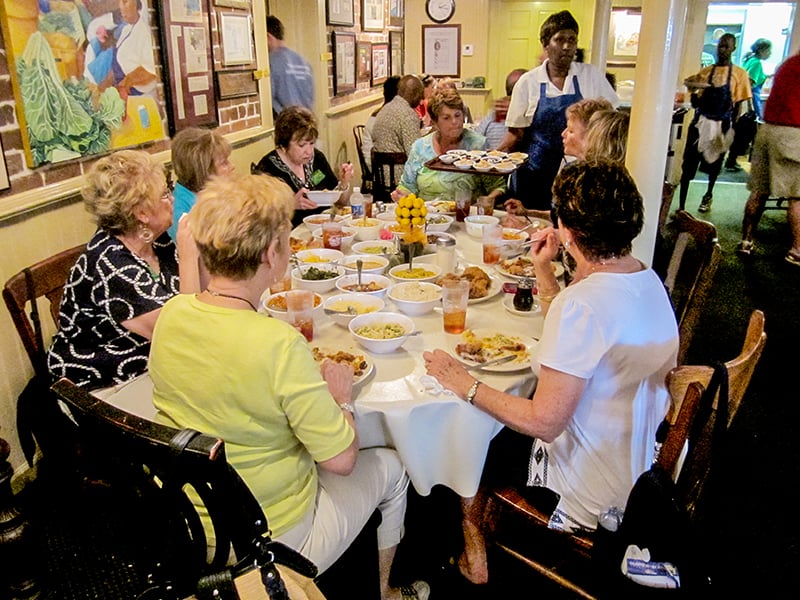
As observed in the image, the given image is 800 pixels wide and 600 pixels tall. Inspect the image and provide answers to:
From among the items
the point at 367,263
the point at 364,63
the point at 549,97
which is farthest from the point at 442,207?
the point at 364,63

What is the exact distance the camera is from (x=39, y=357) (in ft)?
6.17

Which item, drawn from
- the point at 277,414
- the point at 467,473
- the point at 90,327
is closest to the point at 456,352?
the point at 467,473

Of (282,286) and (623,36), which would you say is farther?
(623,36)

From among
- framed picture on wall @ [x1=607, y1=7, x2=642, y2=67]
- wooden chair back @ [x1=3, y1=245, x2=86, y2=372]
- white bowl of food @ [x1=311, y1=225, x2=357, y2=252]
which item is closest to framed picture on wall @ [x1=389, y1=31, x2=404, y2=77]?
framed picture on wall @ [x1=607, y1=7, x2=642, y2=67]

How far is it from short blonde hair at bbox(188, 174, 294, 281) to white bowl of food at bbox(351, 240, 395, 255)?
122cm

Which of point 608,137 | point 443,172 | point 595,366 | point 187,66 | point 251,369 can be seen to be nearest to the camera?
point 251,369

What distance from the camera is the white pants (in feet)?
4.68

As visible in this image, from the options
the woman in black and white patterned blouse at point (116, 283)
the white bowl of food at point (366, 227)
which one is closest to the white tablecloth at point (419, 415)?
the woman in black and white patterned blouse at point (116, 283)

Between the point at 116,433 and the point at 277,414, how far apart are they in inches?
11.5

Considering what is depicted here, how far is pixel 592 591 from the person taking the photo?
155cm

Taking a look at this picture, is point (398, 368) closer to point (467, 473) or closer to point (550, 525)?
point (467, 473)

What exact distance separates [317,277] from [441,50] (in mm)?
7256

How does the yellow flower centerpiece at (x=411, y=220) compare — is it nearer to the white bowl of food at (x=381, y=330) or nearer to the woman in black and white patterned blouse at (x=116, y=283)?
the white bowl of food at (x=381, y=330)

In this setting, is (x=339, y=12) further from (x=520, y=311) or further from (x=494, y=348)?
(x=494, y=348)
